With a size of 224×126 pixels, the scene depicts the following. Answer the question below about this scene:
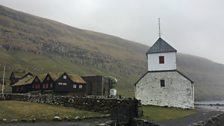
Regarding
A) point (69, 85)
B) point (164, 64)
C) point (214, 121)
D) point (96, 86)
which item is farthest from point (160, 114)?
point (96, 86)

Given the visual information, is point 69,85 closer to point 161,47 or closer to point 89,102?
→ point 161,47

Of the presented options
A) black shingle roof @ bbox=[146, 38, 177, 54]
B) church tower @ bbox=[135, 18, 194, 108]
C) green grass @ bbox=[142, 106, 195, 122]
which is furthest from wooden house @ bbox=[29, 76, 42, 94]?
green grass @ bbox=[142, 106, 195, 122]

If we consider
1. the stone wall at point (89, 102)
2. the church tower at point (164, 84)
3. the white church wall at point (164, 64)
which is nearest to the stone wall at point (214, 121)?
the stone wall at point (89, 102)

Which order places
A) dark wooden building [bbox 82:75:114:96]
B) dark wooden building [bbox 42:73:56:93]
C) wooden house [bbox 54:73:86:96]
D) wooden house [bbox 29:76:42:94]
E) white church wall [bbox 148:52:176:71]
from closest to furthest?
white church wall [bbox 148:52:176:71], dark wooden building [bbox 42:73:56:93], wooden house [bbox 54:73:86:96], wooden house [bbox 29:76:42:94], dark wooden building [bbox 82:75:114:96]

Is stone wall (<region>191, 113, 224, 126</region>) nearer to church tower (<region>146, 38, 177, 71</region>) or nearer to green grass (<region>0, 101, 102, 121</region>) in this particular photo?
green grass (<region>0, 101, 102, 121</region>)

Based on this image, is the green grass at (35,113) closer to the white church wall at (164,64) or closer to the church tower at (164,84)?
the church tower at (164,84)

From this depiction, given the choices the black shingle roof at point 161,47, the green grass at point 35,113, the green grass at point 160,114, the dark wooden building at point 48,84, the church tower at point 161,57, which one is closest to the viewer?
the green grass at point 35,113

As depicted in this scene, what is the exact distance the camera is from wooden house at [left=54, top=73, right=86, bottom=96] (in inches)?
3009

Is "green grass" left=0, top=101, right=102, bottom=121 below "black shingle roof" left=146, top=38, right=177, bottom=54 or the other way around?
below

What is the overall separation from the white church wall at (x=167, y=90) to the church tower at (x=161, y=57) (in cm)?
123

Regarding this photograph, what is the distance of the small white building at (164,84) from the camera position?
56875 millimetres

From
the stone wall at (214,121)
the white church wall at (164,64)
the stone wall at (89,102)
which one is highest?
the white church wall at (164,64)

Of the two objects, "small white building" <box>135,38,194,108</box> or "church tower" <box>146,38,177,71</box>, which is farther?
"church tower" <box>146,38,177,71</box>

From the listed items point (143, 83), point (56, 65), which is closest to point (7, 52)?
point (56, 65)
